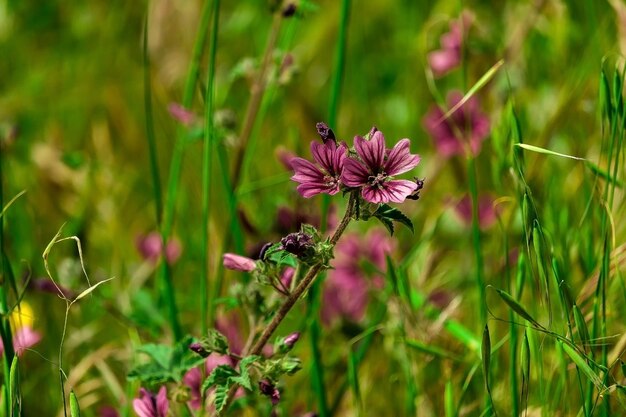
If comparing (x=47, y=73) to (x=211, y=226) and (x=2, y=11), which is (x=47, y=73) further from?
(x=211, y=226)

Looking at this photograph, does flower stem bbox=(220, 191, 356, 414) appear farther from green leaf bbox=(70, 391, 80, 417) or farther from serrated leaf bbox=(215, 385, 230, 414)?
green leaf bbox=(70, 391, 80, 417)

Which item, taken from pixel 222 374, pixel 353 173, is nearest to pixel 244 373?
pixel 222 374

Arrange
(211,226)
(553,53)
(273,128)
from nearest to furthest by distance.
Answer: (211,226), (553,53), (273,128)

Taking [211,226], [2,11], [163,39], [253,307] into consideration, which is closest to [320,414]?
[253,307]

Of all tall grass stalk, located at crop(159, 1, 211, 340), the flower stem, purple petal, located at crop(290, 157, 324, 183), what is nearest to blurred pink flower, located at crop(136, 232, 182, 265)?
tall grass stalk, located at crop(159, 1, 211, 340)

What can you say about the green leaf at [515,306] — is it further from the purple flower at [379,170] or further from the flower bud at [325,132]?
the flower bud at [325,132]

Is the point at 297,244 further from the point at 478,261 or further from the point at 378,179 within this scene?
the point at 478,261
